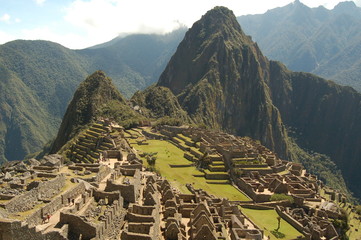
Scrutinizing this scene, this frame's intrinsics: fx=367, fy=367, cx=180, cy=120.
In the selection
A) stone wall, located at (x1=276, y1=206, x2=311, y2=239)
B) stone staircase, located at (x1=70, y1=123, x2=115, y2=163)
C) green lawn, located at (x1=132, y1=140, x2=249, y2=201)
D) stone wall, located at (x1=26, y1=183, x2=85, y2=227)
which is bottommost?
stone wall, located at (x1=276, y1=206, x2=311, y2=239)

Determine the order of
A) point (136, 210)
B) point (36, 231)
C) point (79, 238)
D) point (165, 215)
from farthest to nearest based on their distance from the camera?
point (165, 215) < point (136, 210) < point (79, 238) < point (36, 231)

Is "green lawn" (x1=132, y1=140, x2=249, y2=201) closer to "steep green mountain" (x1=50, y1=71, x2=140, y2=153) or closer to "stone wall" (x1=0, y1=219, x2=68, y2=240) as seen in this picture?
"stone wall" (x1=0, y1=219, x2=68, y2=240)

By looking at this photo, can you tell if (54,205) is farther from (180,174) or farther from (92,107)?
(92,107)

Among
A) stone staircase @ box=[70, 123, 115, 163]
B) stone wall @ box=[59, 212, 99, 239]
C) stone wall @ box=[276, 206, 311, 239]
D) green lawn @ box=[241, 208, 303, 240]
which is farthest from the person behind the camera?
stone staircase @ box=[70, 123, 115, 163]

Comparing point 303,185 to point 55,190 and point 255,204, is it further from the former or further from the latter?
point 55,190

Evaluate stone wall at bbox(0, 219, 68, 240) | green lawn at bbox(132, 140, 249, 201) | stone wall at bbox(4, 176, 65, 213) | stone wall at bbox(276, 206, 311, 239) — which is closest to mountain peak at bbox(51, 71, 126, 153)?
green lawn at bbox(132, 140, 249, 201)

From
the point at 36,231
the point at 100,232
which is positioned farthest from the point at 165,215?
the point at 36,231

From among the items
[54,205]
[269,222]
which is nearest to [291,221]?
[269,222]
